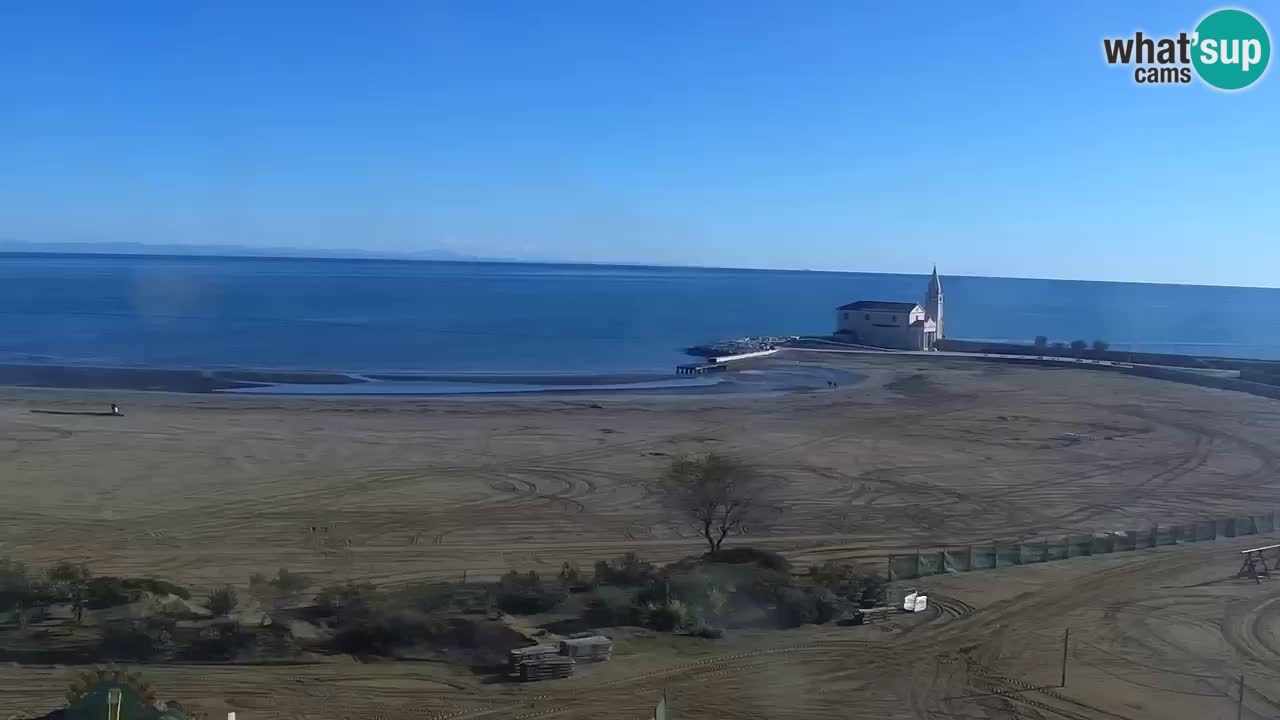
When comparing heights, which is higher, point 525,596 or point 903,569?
point 525,596

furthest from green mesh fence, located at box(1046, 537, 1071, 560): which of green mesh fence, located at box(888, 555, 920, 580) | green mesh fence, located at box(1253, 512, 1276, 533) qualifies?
green mesh fence, located at box(1253, 512, 1276, 533)

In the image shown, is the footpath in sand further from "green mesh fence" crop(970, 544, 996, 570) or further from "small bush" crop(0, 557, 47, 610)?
"small bush" crop(0, 557, 47, 610)

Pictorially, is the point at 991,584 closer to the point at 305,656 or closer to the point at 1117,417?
the point at 305,656

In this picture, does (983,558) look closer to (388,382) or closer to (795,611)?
(795,611)

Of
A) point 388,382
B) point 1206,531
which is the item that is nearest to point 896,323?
point 388,382

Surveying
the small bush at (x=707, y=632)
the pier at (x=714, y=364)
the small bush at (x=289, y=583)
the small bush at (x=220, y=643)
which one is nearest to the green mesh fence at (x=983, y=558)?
the small bush at (x=707, y=632)

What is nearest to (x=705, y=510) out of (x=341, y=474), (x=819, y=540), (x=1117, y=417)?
(x=819, y=540)
